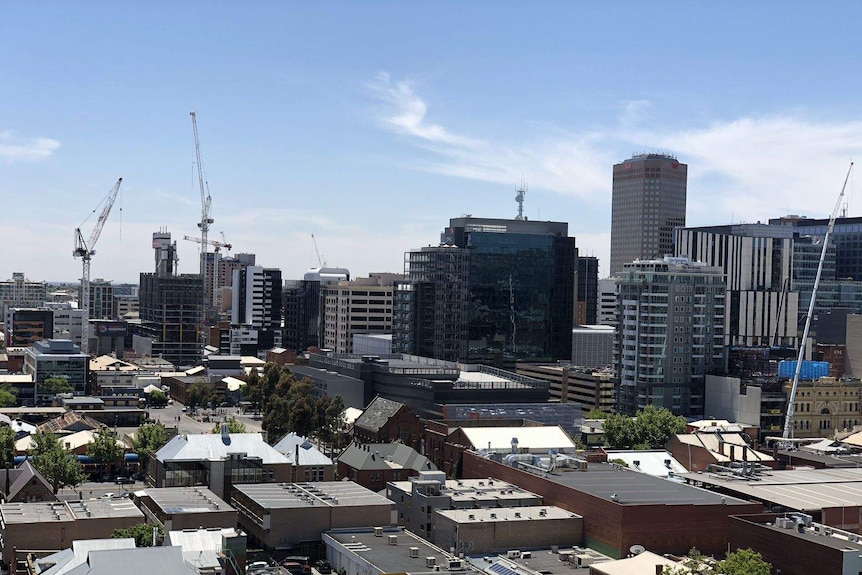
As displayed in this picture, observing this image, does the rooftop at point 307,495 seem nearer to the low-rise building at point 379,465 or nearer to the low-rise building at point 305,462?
the low-rise building at point 305,462

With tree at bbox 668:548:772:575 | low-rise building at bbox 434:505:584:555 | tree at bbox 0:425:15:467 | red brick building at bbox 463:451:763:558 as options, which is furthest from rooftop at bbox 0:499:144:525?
tree at bbox 668:548:772:575

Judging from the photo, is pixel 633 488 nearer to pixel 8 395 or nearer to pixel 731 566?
pixel 731 566

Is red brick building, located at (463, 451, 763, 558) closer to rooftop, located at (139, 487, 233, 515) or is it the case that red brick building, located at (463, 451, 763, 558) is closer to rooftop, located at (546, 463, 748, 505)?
rooftop, located at (546, 463, 748, 505)

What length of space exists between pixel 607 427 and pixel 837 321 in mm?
75849

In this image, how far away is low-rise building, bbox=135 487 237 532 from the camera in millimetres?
80438

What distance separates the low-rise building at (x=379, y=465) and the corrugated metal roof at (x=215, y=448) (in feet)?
25.4

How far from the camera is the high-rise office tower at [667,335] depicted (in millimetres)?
150625

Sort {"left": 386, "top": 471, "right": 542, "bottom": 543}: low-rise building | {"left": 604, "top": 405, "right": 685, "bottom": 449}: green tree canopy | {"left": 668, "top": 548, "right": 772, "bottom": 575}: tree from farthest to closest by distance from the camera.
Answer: {"left": 604, "top": 405, "right": 685, "bottom": 449}: green tree canopy < {"left": 386, "top": 471, "right": 542, "bottom": 543}: low-rise building < {"left": 668, "top": 548, "right": 772, "bottom": 575}: tree

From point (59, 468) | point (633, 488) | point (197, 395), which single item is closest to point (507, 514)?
point (633, 488)

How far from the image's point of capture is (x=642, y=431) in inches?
5015

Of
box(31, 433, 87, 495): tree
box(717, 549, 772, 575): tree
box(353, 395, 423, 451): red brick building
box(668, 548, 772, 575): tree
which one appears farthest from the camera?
box(353, 395, 423, 451): red brick building

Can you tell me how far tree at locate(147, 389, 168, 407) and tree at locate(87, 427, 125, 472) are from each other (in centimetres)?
6115

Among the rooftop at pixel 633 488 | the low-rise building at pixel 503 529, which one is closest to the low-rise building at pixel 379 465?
the rooftop at pixel 633 488

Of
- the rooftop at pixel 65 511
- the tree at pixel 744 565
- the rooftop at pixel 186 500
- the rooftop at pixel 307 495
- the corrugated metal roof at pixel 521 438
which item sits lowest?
the rooftop at pixel 65 511
